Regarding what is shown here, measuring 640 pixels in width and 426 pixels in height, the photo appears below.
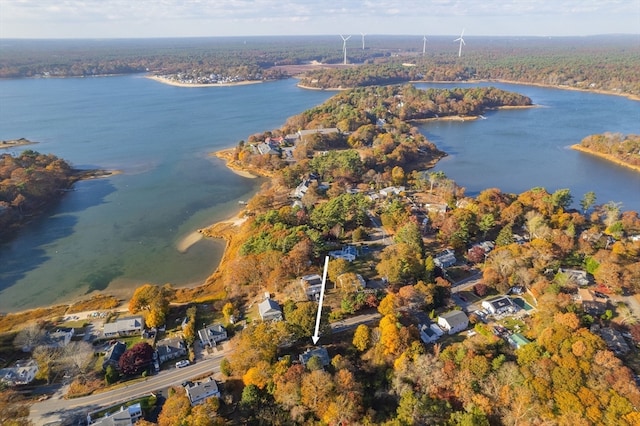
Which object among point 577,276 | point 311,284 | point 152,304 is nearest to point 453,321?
point 311,284

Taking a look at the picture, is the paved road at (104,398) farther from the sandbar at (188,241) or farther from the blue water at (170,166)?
the sandbar at (188,241)

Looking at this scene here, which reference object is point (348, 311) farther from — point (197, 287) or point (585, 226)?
point (585, 226)

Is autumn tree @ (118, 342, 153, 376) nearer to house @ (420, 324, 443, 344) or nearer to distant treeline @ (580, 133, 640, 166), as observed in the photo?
house @ (420, 324, 443, 344)

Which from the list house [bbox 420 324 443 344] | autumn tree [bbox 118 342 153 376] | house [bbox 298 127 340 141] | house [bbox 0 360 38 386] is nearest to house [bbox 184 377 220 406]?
autumn tree [bbox 118 342 153 376]

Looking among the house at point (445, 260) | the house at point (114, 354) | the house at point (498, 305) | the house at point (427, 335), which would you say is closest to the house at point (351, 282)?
the house at point (427, 335)

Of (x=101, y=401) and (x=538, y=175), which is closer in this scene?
(x=101, y=401)

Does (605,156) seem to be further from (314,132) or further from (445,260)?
(445,260)

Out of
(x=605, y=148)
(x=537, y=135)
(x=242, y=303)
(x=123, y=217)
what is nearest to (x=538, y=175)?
(x=605, y=148)

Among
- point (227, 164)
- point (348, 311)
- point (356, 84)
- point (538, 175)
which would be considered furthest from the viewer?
point (356, 84)
